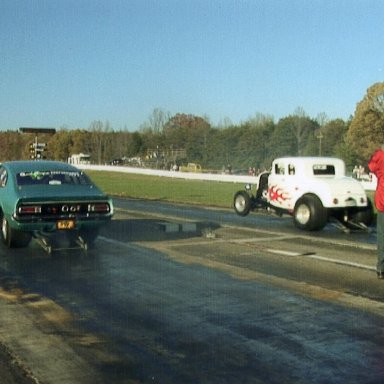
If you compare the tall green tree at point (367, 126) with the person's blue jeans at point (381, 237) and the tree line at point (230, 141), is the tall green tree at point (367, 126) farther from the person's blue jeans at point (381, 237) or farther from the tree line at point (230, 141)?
the person's blue jeans at point (381, 237)

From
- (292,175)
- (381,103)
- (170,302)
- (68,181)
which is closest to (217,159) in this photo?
(381,103)

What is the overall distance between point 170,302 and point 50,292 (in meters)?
1.59

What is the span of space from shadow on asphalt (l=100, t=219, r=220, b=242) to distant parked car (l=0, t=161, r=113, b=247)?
1.64 metres

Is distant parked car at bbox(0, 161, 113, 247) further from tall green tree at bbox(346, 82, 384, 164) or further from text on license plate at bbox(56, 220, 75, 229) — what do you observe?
tall green tree at bbox(346, 82, 384, 164)

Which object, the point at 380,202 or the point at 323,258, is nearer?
the point at 380,202

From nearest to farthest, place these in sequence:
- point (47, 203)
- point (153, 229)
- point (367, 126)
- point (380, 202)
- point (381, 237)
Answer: point (380, 202) < point (381, 237) < point (47, 203) < point (153, 229) < point (367, 126)

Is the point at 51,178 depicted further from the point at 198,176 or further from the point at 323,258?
the point at 198,176

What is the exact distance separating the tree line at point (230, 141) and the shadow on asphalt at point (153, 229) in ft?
123

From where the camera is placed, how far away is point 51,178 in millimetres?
12133

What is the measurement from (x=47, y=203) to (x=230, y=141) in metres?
61.0

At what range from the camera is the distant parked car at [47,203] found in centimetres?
1095

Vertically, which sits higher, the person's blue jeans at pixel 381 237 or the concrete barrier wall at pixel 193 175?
the concrete barrier wall at pixel 193 175

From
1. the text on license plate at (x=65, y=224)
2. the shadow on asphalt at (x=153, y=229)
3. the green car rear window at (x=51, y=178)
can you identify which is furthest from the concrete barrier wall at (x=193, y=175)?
the text on license plate at (x=65, y=224)

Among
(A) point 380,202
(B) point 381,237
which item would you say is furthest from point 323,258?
(A) point 380,202
